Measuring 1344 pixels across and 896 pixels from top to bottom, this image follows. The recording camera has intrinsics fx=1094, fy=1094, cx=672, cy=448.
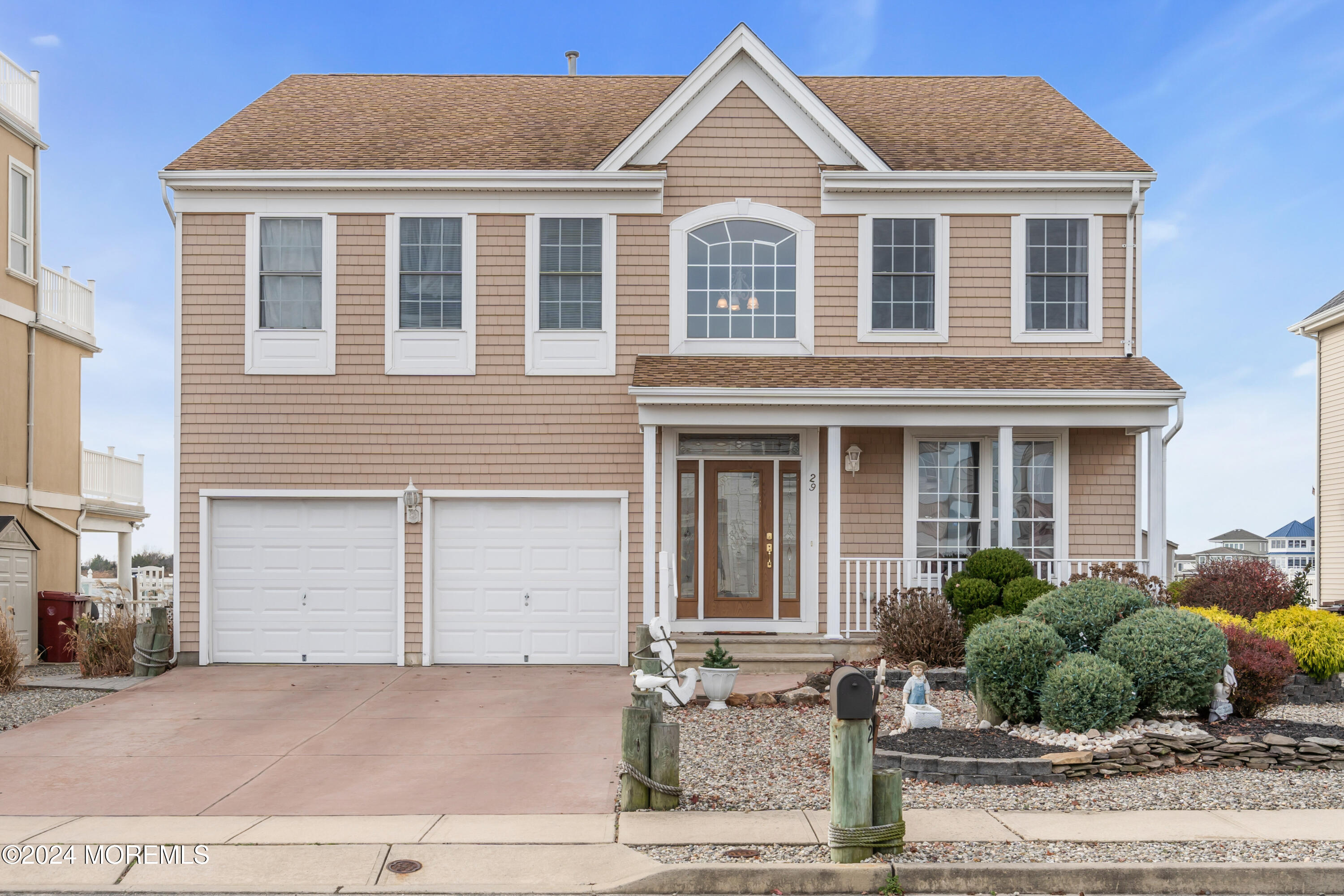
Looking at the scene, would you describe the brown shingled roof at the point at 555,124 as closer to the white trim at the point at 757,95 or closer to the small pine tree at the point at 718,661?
the white trim at the point at 757,95

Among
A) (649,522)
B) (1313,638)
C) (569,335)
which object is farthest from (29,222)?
(1313,638)

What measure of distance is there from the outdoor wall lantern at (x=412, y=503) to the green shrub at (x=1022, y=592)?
7461 mm

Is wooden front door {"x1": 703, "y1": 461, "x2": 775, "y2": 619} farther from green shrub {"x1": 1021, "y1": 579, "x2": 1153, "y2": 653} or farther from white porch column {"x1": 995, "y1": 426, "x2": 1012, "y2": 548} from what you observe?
green shrub {"x1": 1021, "y1": 579, "x2": 1153, "y2": 653}

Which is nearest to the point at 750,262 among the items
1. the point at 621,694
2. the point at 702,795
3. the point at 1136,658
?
the point at 621,694

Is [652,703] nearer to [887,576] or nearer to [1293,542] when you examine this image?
[887,576]

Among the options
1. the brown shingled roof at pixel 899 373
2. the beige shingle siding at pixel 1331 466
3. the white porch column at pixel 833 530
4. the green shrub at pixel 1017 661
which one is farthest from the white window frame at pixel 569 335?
the beige shingle siding at pixel 1331 466

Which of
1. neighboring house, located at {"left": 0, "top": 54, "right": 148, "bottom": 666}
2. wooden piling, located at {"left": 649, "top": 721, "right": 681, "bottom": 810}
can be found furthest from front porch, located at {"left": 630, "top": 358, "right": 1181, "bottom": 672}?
neighboring house, located at {"left": 0, "top": 54, "right": 148, "bottom": 666}

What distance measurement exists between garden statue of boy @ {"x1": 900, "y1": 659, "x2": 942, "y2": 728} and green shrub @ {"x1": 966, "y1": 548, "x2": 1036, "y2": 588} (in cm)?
391

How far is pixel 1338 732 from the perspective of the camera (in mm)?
9031

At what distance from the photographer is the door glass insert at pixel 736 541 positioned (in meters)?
14.6

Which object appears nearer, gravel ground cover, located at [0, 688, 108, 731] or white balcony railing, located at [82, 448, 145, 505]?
gravel ground cover, located at [0, 688, 108, 731]

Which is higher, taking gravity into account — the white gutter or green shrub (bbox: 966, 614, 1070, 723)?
the white gutter

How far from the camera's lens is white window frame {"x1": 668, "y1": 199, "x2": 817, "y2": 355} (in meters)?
14.5

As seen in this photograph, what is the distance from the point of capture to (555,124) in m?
16.1
